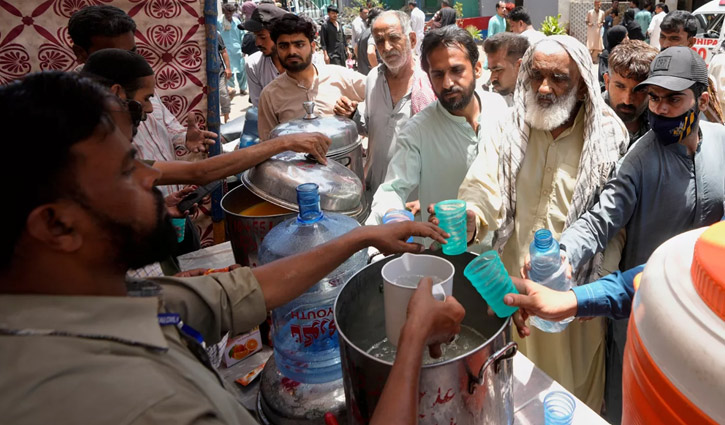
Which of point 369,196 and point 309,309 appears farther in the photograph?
point 369,196

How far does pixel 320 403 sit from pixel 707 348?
0.96m

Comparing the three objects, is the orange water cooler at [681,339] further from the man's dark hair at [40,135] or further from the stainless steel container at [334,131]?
the stainless steel container at [334,131]

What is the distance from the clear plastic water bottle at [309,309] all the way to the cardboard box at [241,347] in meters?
0.19

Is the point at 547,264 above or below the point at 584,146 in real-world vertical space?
below

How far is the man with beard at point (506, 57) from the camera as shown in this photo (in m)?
4.34

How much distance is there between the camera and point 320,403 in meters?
1.38

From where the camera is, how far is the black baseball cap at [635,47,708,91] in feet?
6.57

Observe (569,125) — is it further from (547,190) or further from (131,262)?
(131,262)

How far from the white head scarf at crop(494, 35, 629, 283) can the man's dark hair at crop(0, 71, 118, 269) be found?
1.89 metres

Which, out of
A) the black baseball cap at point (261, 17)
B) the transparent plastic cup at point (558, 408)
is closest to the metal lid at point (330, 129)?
the transparent plastic cup at point (558, 408)

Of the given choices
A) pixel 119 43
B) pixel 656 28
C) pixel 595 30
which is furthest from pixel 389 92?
pixel 595 30

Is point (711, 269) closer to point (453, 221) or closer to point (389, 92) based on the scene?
point (453, 221)

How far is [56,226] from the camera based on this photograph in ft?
2.61

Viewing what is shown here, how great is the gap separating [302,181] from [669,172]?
1560mm
